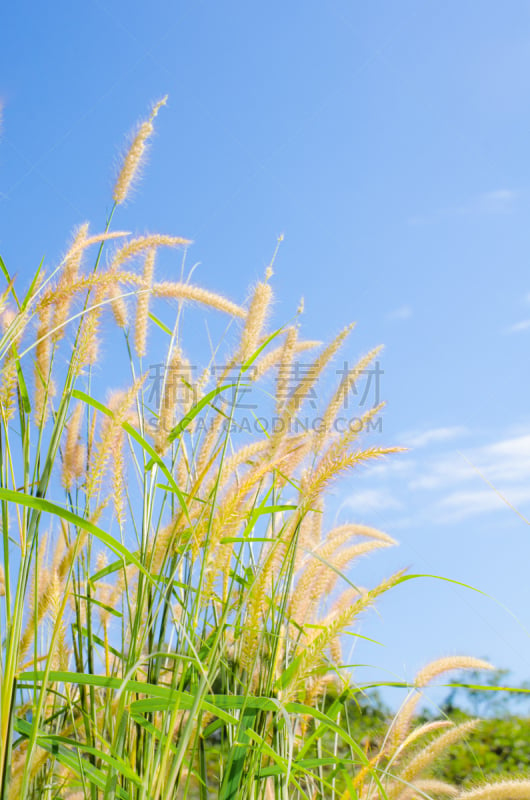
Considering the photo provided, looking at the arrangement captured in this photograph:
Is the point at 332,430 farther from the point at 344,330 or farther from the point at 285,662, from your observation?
the point at 285,662

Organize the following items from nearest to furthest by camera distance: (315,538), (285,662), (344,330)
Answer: (285,662)
(344,330)
(315,538)

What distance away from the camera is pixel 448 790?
5.45 feet

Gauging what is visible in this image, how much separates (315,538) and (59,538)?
68 centimetres

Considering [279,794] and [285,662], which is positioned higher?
[285,662]

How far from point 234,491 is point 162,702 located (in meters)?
0.37

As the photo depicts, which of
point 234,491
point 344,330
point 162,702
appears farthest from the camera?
point 344,330

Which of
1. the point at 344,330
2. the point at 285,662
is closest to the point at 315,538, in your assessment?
the point at 285,662

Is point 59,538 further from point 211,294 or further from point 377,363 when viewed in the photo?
point 377,363

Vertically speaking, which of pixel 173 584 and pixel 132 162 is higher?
pixel 132 162

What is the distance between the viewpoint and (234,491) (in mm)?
1276

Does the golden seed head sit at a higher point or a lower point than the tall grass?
higher

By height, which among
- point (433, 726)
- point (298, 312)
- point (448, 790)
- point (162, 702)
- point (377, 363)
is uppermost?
point (298, 312)

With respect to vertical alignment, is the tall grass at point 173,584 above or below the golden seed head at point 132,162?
below

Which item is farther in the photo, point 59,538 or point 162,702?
point 59,538
